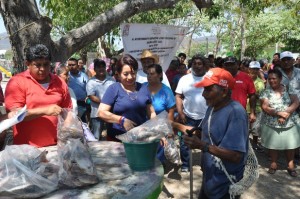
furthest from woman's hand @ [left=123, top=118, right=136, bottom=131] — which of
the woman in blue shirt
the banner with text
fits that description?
the banner with text

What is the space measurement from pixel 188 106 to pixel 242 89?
1071 millimetres

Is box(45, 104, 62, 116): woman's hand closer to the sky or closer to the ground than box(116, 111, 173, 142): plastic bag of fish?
closer to the sky

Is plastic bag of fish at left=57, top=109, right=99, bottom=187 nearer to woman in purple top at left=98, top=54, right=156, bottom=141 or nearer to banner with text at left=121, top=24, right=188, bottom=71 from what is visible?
woman in purple top at left=98, top=54, right=156, bottom=141

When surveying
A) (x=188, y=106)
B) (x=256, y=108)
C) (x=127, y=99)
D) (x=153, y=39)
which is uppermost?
(x=153, y=39)

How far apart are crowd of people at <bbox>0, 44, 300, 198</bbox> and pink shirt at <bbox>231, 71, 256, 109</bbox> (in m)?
0.02

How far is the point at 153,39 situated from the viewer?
6.27 meters

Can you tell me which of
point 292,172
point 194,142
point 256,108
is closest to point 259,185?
point 292,172

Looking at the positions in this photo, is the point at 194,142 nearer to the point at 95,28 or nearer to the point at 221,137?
the point at 221,137

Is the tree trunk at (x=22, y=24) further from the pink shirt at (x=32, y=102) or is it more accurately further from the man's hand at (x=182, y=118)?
the man's hand at (x=182, y=118)

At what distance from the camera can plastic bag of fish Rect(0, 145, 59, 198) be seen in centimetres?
174

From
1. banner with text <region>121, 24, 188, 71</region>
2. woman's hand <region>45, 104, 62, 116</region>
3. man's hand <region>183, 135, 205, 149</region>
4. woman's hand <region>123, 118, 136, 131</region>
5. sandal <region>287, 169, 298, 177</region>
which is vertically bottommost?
sandal <region>287, 169, 298, 177</region>

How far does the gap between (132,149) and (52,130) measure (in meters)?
0.88

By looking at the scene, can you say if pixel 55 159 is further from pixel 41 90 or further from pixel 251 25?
pixel 251 25

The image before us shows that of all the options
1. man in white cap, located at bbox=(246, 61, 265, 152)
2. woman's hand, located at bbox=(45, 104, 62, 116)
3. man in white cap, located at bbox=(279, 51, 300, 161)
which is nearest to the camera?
woman's hand, located at bbox=(45, 104, 62, 116)
